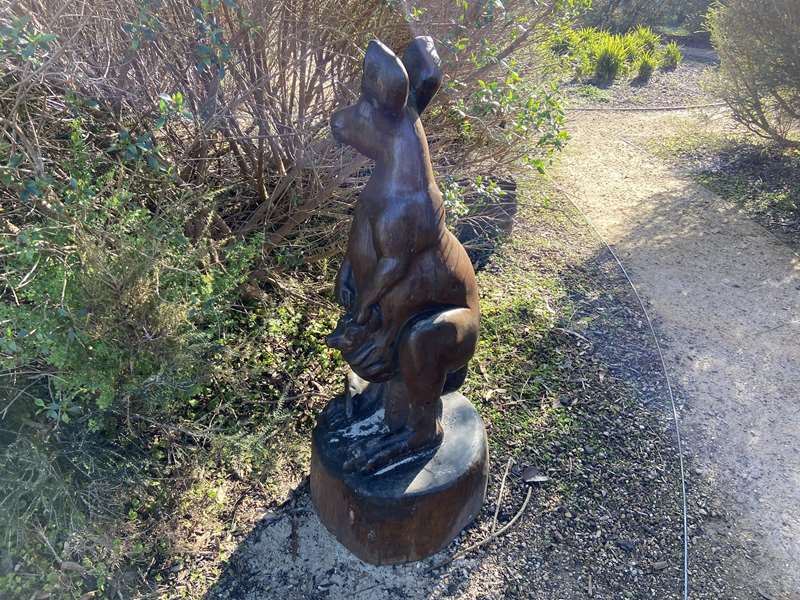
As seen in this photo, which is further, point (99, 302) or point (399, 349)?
point (99, 302)

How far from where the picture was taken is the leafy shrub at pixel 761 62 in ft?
26.0

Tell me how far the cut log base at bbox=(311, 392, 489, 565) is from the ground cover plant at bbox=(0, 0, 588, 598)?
63 centimetres

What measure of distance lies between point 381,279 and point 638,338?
3347 mm

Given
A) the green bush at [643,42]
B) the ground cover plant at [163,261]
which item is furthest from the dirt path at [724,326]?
Answer: the green bush at [643,42]

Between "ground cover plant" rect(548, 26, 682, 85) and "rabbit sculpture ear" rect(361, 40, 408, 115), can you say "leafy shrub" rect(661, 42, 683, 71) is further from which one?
"rabbit sculpture ear" rect(361, 40, 408, 115)

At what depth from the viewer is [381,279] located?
254 centimetres

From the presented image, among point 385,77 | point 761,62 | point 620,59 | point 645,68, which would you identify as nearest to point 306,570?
point 385,77

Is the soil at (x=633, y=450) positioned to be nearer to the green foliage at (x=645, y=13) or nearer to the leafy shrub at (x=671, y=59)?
the leafy shrub at (x=671, y=59)

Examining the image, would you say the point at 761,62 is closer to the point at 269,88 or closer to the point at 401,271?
the point at 269,88

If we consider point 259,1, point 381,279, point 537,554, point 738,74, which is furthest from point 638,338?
point 738,74

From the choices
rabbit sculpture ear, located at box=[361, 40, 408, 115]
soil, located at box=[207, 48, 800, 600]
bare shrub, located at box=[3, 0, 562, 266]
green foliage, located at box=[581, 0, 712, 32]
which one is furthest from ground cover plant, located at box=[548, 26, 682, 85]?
rabbit sculpture ear, located at box=[361, 40, 408, 115]

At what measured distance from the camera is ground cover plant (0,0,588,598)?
2.90 metres

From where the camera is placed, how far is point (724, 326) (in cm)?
538

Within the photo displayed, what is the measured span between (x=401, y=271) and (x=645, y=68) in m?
11.7
